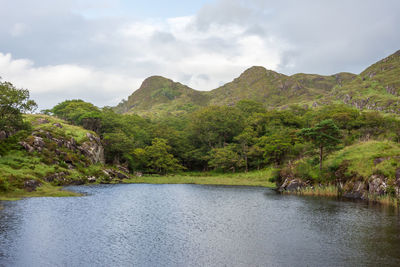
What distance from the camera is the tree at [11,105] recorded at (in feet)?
217

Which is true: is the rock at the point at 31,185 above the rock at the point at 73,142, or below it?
below

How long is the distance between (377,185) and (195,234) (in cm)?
3775

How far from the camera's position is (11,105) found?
6819cm

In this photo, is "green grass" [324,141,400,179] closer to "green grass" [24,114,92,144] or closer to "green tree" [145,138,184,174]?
"green tree" [145,138,184,174]

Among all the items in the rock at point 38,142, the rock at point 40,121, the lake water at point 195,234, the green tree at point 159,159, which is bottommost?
the lake water at point 195,234

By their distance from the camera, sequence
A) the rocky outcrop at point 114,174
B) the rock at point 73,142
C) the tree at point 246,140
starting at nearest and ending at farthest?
the rocky outcrop at point 114,174, the rock at point 73,142, the tree at point 246,140

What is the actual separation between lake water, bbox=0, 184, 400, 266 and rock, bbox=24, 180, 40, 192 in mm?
8070

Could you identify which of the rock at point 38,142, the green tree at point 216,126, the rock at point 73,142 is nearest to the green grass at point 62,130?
the rock at point 73,142

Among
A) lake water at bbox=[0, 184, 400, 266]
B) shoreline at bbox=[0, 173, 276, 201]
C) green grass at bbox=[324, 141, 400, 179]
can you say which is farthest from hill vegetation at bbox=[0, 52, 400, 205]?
lake water at bbox=[0, 184, 400, 266]

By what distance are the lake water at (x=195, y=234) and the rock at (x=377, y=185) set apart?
6345 mm

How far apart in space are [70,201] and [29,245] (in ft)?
72.8

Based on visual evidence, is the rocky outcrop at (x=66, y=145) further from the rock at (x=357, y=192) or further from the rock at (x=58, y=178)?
the rock at (x=357, y=192)

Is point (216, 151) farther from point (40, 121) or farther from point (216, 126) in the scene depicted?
point (40, 121)

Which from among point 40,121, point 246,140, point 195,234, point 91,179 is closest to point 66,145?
point 91,179
